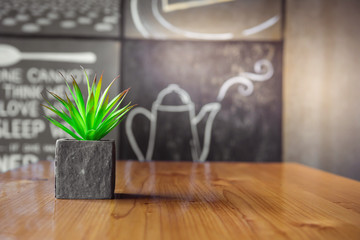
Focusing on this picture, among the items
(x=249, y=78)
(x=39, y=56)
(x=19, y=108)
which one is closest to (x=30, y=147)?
(x=19, y=108)

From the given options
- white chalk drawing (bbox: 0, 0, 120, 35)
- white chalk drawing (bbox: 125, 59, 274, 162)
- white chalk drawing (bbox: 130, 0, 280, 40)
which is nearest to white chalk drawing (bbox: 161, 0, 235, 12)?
white chalk drawing (bbox: 130, 0, 280, 40)

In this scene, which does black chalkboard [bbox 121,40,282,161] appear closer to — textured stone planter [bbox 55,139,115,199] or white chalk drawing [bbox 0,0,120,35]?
white chalk drawing [bbox 0,0,120,35]

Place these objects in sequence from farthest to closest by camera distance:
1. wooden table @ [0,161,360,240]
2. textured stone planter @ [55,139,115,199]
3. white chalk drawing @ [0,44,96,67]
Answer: white chalk drawing @ [0,44,96,67] → textured stone planter @ [55,139,115,199] → wooden table @ [0,161,360,240]

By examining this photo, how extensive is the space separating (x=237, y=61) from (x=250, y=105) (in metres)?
0.35

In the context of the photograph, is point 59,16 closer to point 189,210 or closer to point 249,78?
point 249,78

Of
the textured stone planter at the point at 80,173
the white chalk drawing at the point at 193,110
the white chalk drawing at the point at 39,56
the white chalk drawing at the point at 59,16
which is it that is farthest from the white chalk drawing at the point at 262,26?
the textured stone planter at the point at 80,173

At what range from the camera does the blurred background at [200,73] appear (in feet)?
8.71

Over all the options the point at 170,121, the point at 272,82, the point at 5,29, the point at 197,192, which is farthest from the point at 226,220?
the point at 5,29

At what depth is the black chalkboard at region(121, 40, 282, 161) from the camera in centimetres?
269

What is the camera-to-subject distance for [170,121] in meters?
2.70

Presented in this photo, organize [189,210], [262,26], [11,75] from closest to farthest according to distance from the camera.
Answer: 1. [189,210]
2. [11,75]
3. [262,26]

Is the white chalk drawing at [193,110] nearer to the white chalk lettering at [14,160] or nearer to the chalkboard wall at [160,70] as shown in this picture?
the chalkboard wall at [160,70]

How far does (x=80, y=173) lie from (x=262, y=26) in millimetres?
2276

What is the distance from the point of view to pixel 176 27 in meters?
2.72
